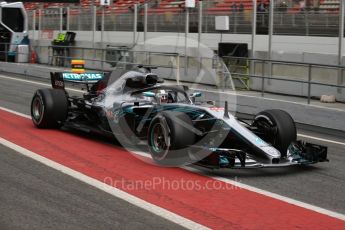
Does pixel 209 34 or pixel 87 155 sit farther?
pixel 209 34

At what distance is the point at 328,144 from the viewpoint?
10695mm

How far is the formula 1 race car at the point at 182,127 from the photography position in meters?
7.63

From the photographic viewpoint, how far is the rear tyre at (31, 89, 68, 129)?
10359mm

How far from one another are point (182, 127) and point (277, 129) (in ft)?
4.50

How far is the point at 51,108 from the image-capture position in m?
10.3

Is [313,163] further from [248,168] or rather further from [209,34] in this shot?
[209,34]

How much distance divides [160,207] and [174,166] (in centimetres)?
198

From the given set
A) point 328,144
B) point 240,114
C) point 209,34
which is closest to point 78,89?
point 209,34

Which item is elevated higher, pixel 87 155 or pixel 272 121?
pixel 272 121

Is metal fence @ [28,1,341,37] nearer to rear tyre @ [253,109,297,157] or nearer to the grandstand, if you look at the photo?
the grandstand

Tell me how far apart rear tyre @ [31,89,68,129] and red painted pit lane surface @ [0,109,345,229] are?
1.96 ft

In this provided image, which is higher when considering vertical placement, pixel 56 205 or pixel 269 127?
pixel 269 127

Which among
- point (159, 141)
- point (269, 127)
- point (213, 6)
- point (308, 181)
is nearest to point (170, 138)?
point (159, 141)

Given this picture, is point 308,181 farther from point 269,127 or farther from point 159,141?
point 159,141
